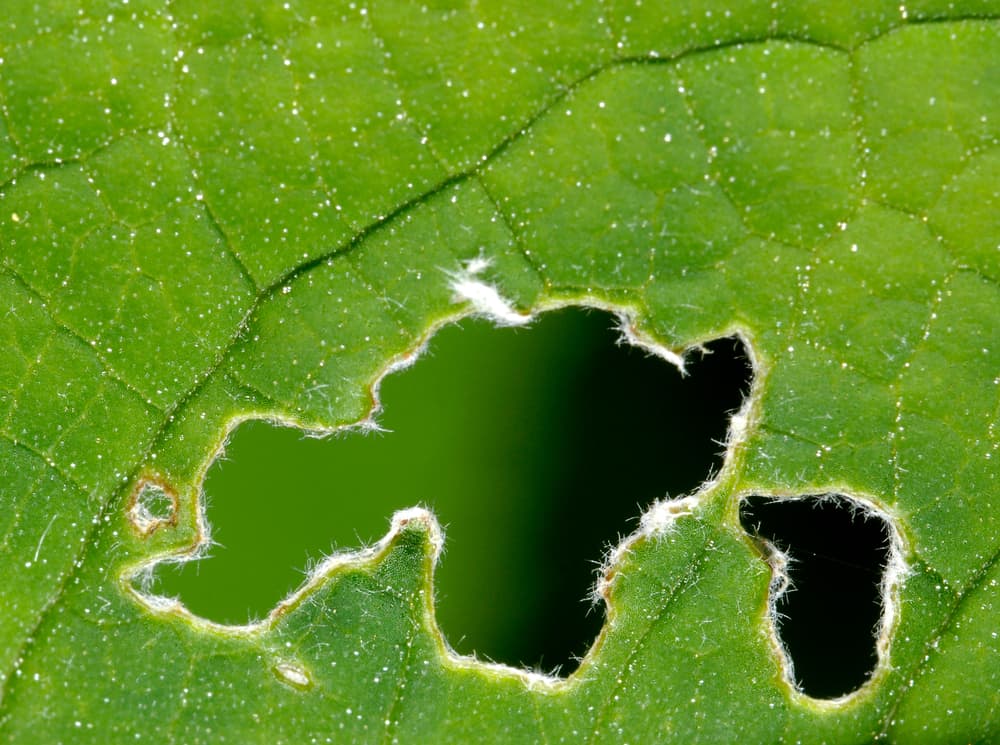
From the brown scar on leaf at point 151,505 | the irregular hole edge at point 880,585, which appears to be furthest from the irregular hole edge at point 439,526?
the irregular hole edge at point 880,585

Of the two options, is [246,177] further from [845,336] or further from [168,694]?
[845,336]

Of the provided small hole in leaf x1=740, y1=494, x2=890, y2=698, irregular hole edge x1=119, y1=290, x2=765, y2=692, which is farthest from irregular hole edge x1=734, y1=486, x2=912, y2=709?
irregular hole edge x1=119, y1=290, x2=765, y2=692

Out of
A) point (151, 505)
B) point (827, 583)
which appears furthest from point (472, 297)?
point (827, 583)

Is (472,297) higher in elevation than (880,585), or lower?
higher

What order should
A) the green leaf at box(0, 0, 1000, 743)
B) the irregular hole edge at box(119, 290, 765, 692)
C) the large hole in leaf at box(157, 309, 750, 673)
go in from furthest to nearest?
1. the large hole in leaf at box(157, 309, 750, 673)
2. the irregular hole edge at box(119, 290, 765, 692)
3. the green leaf at box(0, 0, 1000, 743)

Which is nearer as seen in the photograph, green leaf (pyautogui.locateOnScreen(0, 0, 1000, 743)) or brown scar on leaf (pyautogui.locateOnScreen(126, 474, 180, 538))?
green leaf (pyautogui.locateOnScreen(0, 0, 1000, 743))

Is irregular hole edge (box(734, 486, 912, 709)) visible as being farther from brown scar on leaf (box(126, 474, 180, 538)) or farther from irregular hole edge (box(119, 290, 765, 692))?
brown scar on leaf (box(126, 474, 180, 538))

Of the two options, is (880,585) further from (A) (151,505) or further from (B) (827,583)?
(A) (151,505)
